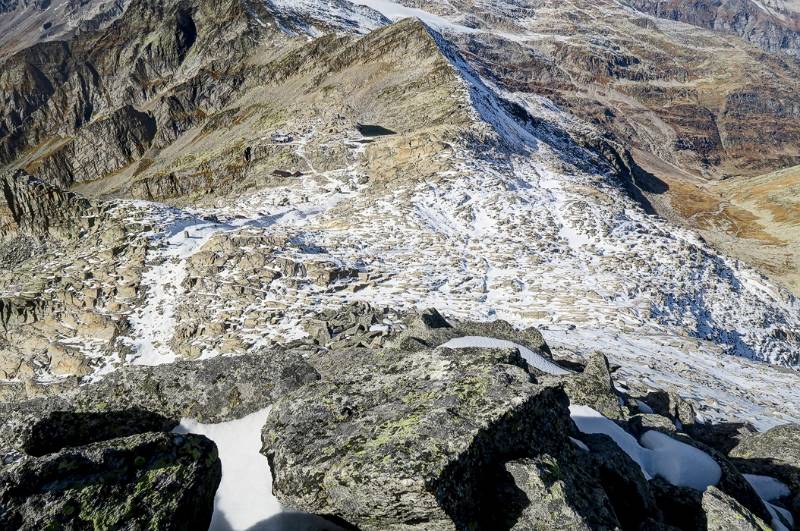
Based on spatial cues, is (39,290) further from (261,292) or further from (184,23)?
(184,23)

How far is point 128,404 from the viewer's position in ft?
19.9

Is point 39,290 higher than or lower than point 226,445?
lower

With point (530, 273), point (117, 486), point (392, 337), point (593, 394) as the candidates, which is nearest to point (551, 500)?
point (117, 486)

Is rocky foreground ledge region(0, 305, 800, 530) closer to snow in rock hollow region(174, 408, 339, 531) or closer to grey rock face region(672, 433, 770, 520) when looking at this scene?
grey rock face region(672, 433, 770, 520)

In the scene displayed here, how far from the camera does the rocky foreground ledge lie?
3949 mm

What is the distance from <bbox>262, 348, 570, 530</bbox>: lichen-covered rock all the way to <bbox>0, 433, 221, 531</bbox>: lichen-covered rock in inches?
31.1

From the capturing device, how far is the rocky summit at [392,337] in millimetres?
4371

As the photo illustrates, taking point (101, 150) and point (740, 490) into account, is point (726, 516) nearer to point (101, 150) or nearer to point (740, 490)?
point (740, 490)

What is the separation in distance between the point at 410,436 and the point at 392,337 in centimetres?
801

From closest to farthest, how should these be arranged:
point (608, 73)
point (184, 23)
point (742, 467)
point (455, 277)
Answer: point (742, 467), point (455, 277), point (184, 23), point (608, 73)

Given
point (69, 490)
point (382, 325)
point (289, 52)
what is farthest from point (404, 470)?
point (289, 52)

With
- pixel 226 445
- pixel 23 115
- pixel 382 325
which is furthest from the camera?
pixel 23 115

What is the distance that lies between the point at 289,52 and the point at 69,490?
87114 mm

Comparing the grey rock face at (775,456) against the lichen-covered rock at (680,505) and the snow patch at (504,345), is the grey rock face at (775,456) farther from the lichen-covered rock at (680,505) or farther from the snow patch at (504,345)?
the snow patch at (504,345)
